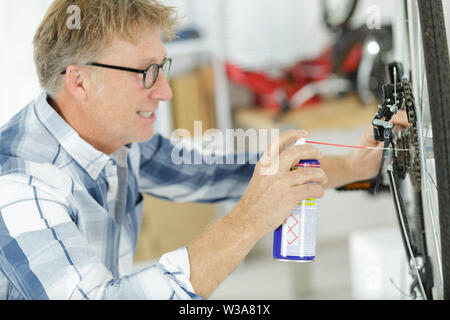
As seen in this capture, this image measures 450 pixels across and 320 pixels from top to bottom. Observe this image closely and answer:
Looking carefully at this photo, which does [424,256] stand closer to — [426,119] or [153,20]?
[426,119]

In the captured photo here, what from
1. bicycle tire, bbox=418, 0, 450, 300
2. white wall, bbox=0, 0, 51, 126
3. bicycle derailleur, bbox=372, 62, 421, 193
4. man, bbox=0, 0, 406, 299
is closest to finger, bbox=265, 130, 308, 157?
man, bbox=0, 0, 406, 299

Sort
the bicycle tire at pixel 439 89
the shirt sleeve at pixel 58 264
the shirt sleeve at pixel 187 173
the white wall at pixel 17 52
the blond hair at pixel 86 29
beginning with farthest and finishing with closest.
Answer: the white wall at pixel 17 52
the shirt sleeve at pixel 187 173
the blond hair at pixel 86 29
the shirt sleeve at pixel 58 264
the bicycle tire at pixel 439 89

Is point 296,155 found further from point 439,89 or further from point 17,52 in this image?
point 17,52

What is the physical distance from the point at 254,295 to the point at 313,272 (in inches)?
11.2

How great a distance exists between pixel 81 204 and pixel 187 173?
31 centimetres

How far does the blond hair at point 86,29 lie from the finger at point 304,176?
1.24 feet

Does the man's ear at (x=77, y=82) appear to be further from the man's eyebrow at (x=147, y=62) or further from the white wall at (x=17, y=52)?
the white wall at (x=17, y=52)

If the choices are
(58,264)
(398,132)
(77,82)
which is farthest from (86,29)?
(398,132)

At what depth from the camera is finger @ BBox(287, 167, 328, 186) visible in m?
0.72

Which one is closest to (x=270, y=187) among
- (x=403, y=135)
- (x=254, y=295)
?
(x=403, y=135)

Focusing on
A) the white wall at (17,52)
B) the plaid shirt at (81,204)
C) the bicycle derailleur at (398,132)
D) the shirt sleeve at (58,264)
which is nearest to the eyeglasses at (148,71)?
the plaid shirt at (81,204)

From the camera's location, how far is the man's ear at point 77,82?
2.95 ft

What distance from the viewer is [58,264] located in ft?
2.29

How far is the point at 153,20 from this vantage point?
912mm
